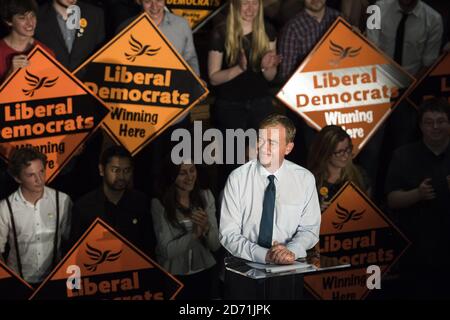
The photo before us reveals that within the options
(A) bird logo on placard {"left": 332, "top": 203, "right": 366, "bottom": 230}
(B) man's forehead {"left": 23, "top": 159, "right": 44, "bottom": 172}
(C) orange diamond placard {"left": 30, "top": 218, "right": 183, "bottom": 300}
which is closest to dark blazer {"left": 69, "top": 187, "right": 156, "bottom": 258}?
(C) orange diamond placard {"left": 30, "top": 218, "right": 183, "bottom": 300}

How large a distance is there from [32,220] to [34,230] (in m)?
0.08

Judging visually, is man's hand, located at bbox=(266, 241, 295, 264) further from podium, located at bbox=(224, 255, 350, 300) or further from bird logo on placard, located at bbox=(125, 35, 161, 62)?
bird logo on placard, located at bbox=(125, 35, 161, 62)

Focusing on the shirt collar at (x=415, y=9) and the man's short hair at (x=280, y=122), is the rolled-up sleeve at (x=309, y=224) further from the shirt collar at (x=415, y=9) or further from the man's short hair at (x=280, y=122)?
the shirt collar at (x=415, y=9)

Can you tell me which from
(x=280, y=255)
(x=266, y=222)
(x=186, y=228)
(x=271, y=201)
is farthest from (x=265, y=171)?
(x=186, y=228)

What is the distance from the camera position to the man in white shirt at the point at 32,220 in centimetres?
842

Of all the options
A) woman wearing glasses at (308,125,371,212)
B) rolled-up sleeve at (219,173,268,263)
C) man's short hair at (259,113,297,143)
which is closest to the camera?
rolled-up sleeve at (219,173,268,263)

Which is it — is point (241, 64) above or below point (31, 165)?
above

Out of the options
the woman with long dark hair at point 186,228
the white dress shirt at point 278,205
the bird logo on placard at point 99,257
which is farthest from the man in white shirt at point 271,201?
the bird logo on placard at point 99,257

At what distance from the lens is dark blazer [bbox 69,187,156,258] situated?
8602mm

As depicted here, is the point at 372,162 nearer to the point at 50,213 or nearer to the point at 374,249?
the point at 374,249

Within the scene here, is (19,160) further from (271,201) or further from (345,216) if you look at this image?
(345,216)

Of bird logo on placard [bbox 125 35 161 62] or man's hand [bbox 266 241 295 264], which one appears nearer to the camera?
man's hand [bbox 266 241 295 264]

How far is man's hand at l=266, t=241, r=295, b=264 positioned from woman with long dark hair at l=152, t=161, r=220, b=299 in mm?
2108

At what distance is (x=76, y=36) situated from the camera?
866 cm
